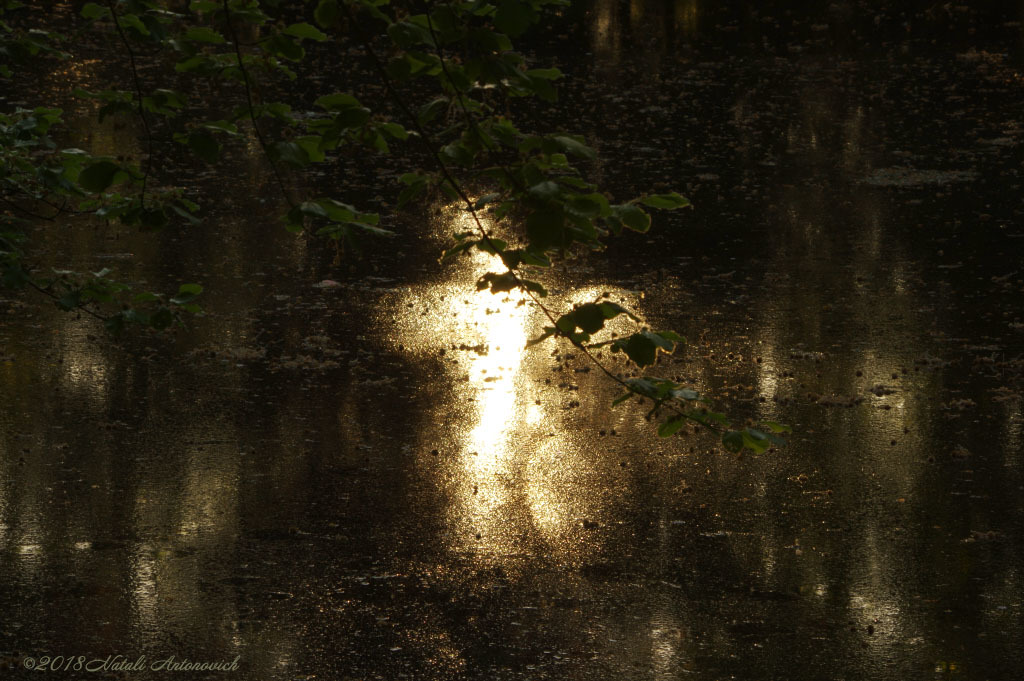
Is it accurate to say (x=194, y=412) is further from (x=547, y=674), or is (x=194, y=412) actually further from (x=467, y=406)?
(x=547, y=674)

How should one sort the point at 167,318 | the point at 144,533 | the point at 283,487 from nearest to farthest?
the point at 167,318, the point at 144,533, the point at 283,487

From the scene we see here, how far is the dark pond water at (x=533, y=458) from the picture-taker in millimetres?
6969

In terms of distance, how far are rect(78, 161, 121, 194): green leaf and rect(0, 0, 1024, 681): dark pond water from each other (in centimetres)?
328

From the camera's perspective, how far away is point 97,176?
4.05m

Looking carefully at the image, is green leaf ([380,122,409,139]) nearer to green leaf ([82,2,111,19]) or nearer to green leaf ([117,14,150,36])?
green leaf ([82,2,111,19])

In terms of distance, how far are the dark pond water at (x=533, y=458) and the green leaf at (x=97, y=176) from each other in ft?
10.8

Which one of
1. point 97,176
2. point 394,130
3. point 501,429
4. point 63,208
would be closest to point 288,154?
point 394,130

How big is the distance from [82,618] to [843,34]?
21.6 metres

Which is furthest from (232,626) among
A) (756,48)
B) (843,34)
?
(843,34)

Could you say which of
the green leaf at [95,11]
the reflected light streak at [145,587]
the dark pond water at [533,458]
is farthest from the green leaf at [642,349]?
the reflected light streak at [145,587]

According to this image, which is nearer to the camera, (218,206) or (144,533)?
(144,533)

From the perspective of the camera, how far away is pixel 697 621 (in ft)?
23.3

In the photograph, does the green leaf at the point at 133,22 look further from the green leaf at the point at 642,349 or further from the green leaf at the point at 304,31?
the green leaf at the point at 642,349

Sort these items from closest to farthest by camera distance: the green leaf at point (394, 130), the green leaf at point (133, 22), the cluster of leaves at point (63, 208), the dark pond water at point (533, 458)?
the green leaf at point (394, 130), the green leaf at point (133, 22), the cluster of leaves at point (63, 208), the dark pond water at point (533, 458)
